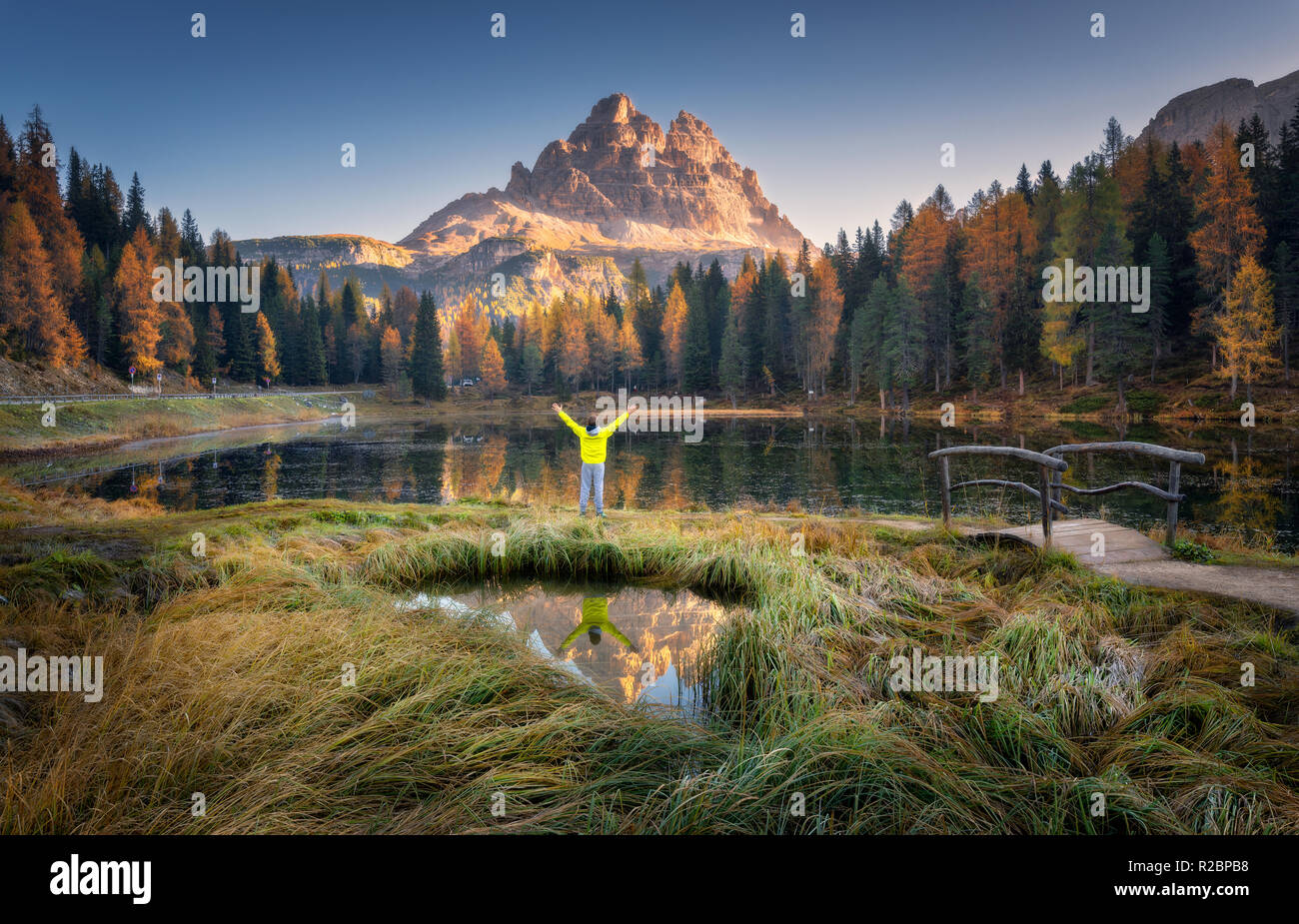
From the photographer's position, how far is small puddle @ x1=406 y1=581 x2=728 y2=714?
540cm

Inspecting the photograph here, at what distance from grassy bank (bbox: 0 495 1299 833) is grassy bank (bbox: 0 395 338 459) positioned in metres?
32.7

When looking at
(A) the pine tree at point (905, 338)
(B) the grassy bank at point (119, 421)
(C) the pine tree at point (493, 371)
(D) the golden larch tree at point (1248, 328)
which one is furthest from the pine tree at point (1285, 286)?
(C) the pine tree at point (493, 371)

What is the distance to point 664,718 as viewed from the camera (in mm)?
4270

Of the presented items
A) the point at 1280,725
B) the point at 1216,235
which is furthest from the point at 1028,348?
the point at 1280,725

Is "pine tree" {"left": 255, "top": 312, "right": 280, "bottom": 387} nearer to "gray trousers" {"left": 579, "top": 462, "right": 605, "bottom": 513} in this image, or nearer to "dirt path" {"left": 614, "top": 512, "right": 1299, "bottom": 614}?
"gray trousers" {"left": 579, "top": 462, "right": 605, "bottom": 513}

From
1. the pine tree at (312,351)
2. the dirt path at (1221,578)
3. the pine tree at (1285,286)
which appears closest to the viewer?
the dirt path at (1221,578)

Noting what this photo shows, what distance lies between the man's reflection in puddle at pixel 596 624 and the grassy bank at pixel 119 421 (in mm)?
34035

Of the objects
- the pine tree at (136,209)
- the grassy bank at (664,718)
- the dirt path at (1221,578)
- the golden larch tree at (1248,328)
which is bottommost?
the grassy bank at (664,718)

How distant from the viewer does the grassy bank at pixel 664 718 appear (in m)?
3.17

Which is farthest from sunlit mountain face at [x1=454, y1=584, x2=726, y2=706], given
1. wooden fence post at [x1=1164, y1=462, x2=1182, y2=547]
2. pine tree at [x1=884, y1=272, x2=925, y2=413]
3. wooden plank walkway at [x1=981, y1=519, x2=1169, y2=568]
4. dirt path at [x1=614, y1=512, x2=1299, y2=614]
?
pine tree at [x1=884, y1=272, x2=925, y2=413]

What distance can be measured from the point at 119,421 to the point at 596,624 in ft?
147

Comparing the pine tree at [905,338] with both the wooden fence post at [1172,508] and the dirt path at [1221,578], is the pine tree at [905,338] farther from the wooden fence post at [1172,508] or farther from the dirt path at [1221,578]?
the dirt path at [1221,578]

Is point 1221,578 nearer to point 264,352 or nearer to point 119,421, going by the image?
point 119,421
